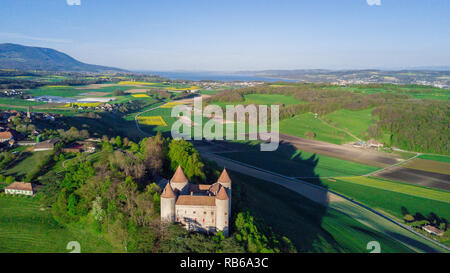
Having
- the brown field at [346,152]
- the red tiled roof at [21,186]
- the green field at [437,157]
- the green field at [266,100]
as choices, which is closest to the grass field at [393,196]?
the brown field at [346,152]

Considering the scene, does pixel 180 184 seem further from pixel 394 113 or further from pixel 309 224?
pixel 394 113

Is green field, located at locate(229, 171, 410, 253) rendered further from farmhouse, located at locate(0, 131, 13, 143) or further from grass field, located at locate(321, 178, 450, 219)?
farmhouse, located at locate(0, 131, 13, 143)

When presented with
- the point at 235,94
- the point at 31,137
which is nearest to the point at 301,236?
the point at 31,137

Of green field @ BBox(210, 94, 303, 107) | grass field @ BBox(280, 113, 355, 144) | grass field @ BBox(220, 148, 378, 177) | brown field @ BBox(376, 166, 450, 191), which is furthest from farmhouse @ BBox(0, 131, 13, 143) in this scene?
green field @ BBox(210, 94, 303, 107)

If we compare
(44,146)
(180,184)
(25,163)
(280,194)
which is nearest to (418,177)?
(280,194)

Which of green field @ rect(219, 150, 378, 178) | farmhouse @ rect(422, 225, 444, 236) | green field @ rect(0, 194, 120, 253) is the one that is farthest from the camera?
green field @ rect(219, 150, 378, 178)
